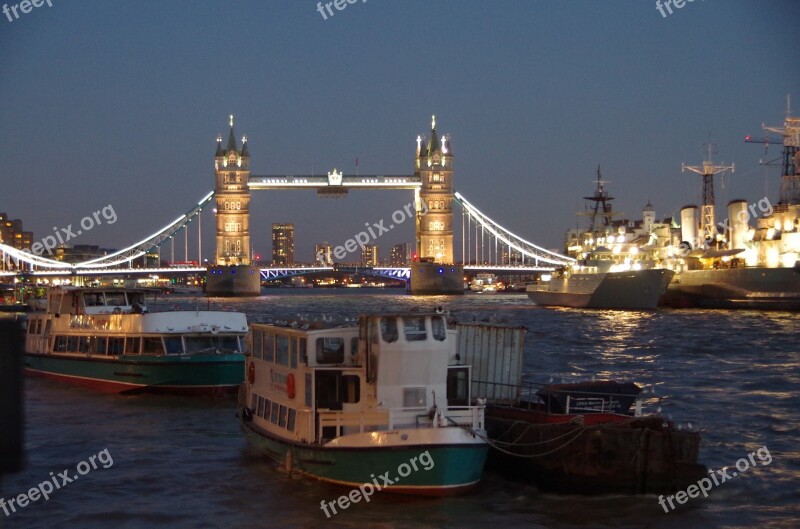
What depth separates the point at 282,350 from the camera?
14.9 meters

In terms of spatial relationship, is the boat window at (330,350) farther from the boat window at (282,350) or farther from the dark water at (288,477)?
the dark water at (288,477)

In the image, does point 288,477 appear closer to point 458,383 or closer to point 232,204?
point 458,383

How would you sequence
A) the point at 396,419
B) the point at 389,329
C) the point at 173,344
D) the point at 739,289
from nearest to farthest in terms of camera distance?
1. the point at 396,419
2. the point at 389,329
3. the point at 173,344
4. the point at 739,289

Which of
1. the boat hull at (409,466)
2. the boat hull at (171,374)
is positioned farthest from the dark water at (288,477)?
the boat hull at (171,374)

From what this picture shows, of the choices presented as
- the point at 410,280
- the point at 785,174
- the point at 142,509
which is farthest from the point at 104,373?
the point at 410,280

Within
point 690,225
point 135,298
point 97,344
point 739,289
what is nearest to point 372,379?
point 97,344

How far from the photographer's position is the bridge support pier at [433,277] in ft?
396

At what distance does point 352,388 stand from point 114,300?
15.9 m

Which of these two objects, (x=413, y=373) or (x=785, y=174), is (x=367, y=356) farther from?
(x=785, y=174)

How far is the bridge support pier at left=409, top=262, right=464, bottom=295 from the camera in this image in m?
121

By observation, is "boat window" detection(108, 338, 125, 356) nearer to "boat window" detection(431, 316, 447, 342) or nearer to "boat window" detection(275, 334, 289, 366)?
"boat window" detection(275, 334, 289, 366)

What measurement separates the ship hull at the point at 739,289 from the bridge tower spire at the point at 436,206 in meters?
58.6

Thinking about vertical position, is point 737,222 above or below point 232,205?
below

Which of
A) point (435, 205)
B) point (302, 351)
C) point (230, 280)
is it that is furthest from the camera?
point (435, 205)
